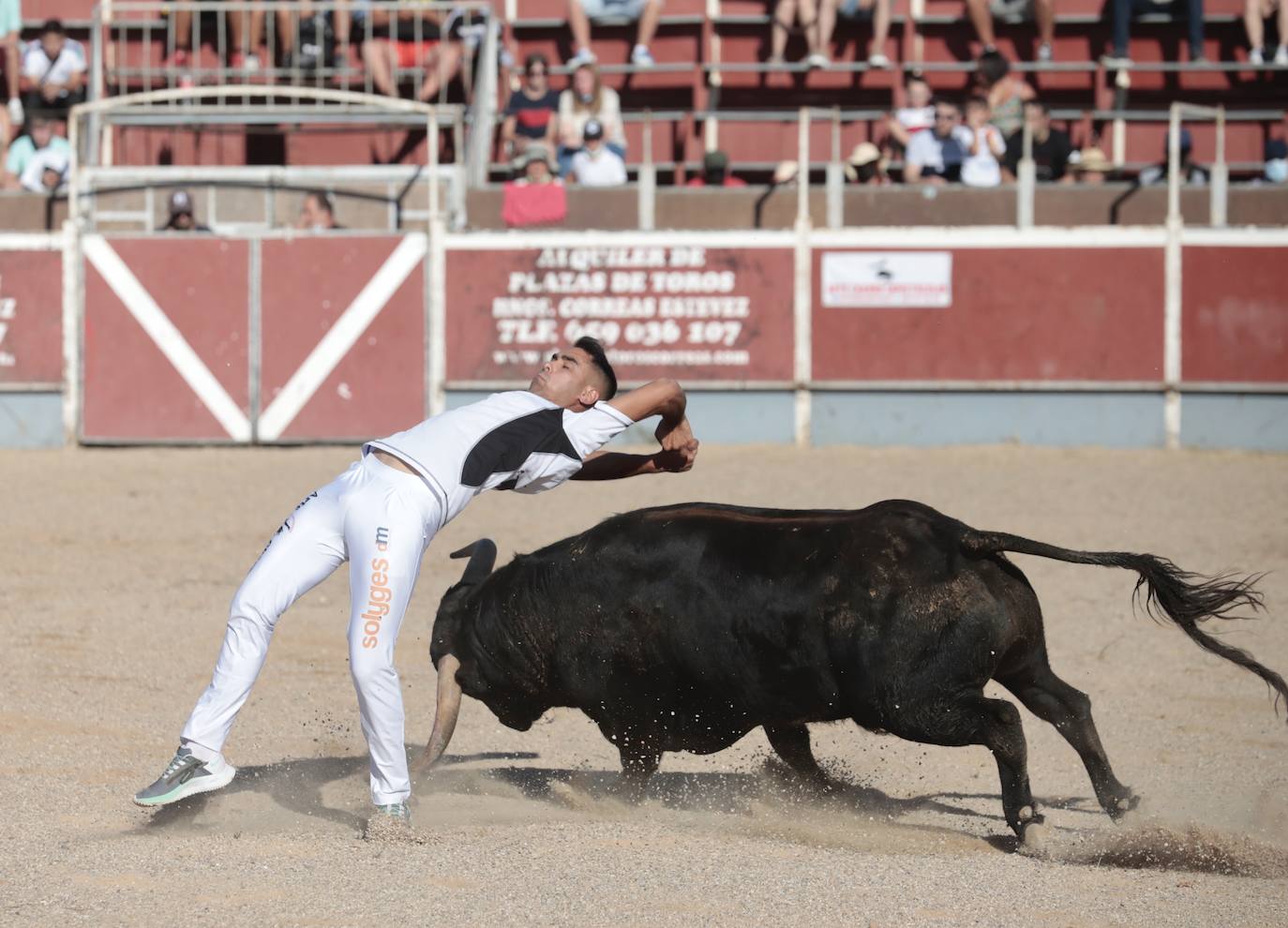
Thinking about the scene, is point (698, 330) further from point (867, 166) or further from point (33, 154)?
point (33, 154)

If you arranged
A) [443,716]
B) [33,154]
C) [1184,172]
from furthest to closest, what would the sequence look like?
[33,154], [1184,172], [443,716]

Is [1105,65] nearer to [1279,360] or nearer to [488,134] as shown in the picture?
[1279,360]

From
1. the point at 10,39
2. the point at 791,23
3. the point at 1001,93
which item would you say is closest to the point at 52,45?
the point at 10,39

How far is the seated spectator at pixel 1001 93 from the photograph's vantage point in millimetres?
15312

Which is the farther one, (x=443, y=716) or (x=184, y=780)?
(x=443, y=716)

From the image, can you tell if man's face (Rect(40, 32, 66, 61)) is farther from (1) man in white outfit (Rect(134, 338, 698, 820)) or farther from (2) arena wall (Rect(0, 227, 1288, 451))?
(1) man in white outfit (Rect(134, 338, 698, 820))

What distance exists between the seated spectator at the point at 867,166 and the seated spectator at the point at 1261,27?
4.23 metres

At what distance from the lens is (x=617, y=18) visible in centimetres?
1738

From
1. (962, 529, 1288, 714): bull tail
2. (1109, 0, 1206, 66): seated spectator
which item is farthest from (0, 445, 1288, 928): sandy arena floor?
(1109, 0, 1206, 66): seated spectator

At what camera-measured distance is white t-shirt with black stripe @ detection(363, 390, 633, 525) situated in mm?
4762

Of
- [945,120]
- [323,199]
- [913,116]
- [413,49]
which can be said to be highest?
[413,49]

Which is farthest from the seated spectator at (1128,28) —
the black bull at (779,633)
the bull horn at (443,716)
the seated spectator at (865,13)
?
the bull horn at (443,716)

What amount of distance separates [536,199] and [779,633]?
9842 mm

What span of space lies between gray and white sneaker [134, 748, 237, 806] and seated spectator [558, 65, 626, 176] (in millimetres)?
10929
